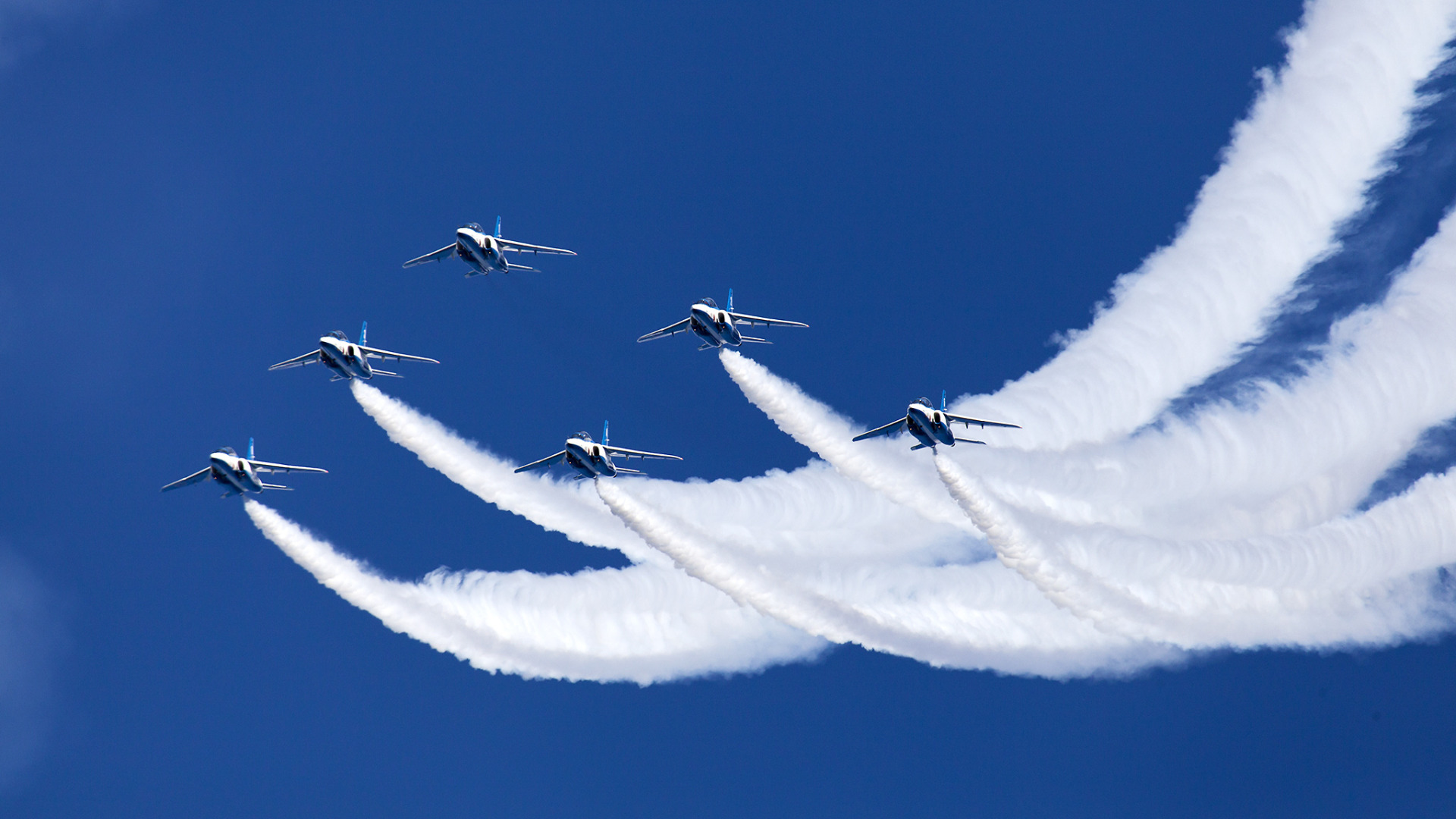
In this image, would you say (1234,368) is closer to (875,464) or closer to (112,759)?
(875,464)

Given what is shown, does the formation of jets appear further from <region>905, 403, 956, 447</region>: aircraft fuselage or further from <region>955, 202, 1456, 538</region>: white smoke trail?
<region>955, 202, 1456, 538</region>: white smoke trail

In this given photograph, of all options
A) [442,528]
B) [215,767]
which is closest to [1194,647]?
[442,528]

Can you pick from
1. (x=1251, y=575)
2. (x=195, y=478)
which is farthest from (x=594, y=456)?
(x=1251, y=575)

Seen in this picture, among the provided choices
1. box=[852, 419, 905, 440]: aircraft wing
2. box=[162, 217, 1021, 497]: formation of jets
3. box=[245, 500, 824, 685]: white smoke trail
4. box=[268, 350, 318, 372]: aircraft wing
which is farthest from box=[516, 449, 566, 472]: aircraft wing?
box=[852, 419, 905, 440]: aircraft wing

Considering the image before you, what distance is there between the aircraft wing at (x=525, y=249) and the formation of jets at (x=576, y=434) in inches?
1.6

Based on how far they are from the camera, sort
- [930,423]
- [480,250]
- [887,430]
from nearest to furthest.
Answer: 1. [930,423]
2. [887,430]
3. [480,250]

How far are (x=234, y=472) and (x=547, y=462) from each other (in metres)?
12.5

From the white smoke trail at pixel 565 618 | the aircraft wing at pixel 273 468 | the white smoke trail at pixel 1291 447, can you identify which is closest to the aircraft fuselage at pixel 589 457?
the white smoke trail at pixel 565 618

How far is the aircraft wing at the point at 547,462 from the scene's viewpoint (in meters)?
58.3

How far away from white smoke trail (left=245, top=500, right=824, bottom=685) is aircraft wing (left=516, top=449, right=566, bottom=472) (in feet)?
16.9

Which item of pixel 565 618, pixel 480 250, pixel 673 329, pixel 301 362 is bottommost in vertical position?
pixel 565 618

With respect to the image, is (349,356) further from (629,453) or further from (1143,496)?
(1143,496)

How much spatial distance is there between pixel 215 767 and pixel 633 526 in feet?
131

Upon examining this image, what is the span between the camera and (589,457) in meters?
57.0
